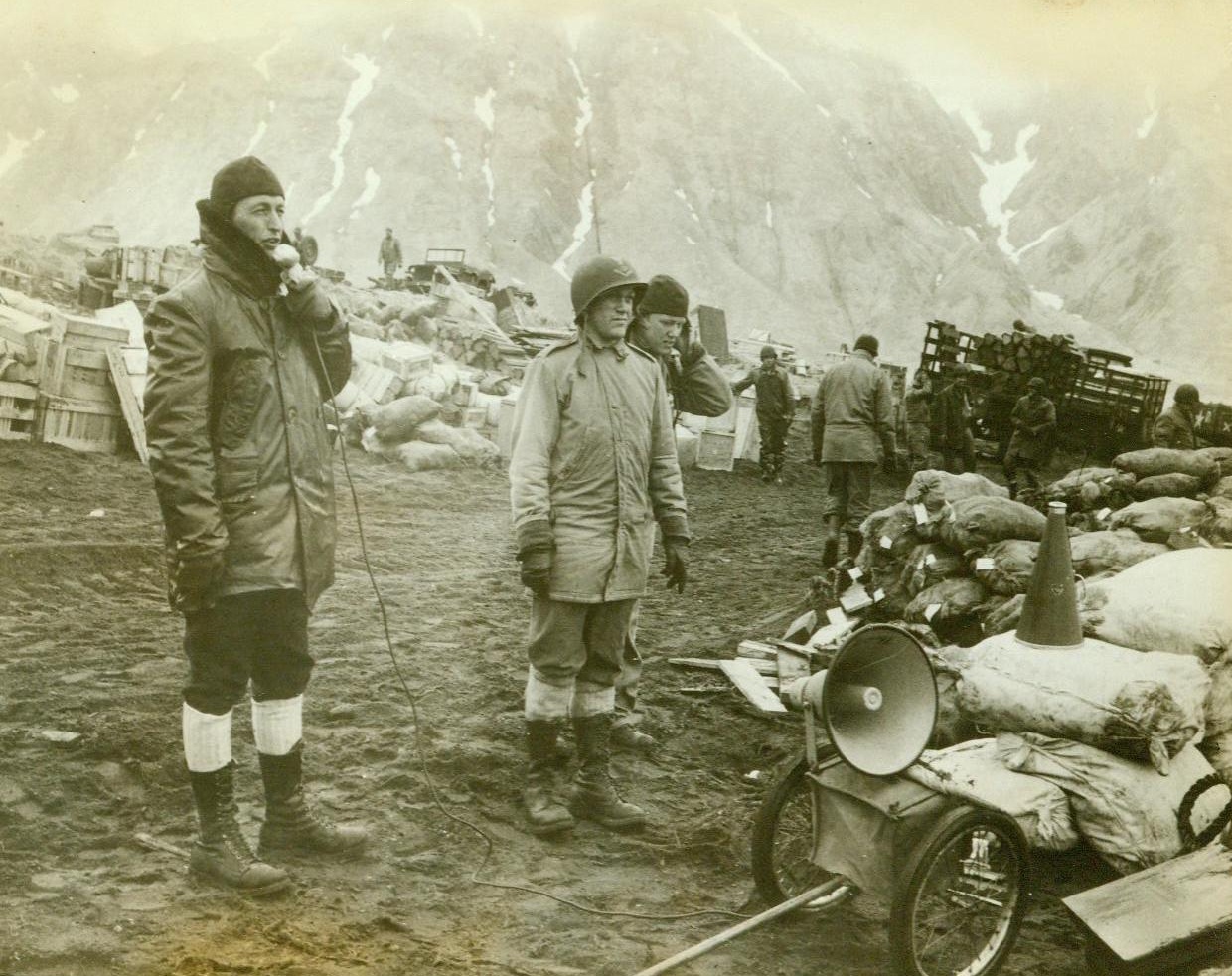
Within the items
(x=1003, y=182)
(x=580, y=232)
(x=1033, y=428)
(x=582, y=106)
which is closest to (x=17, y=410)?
(x=1033, y=428)

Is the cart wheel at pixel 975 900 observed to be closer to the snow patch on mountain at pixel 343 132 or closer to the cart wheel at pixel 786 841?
the cart wheel at pixel 786 841

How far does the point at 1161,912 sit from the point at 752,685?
96.2 inches

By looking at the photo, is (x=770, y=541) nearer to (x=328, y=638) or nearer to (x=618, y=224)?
(x=328, y=638)

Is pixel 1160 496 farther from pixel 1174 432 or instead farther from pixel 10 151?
pixel 10 151

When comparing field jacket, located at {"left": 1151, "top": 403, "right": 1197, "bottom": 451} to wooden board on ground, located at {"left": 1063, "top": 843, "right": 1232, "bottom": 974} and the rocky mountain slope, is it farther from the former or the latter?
the rocky mountain slope

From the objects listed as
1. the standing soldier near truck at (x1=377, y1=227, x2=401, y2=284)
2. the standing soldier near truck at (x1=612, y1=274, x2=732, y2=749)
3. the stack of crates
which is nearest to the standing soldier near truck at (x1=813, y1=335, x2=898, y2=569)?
the standing soldier near truck at (x1=612, y1=274, x2=732, y2=749)

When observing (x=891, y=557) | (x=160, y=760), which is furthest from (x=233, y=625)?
(x=891, y=557)

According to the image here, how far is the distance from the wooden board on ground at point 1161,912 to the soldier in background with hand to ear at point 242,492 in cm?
229

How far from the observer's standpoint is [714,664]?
5578 mm

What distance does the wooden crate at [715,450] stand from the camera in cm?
1327

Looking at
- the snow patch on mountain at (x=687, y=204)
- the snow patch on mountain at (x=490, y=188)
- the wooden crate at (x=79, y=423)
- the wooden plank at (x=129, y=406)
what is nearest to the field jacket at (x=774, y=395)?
the wooden plank at (x=129, y=406)

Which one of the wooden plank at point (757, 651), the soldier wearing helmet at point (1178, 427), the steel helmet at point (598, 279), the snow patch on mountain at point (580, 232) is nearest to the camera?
the steel helmet at point (598, 279)

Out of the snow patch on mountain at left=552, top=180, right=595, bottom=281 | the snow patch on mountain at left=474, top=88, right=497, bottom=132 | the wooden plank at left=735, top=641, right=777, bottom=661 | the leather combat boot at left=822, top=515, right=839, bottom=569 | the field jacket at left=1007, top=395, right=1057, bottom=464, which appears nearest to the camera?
the wooden plank at left=735, top=641, right=777, bottom=661

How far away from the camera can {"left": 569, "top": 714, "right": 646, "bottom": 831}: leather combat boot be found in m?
3.56
